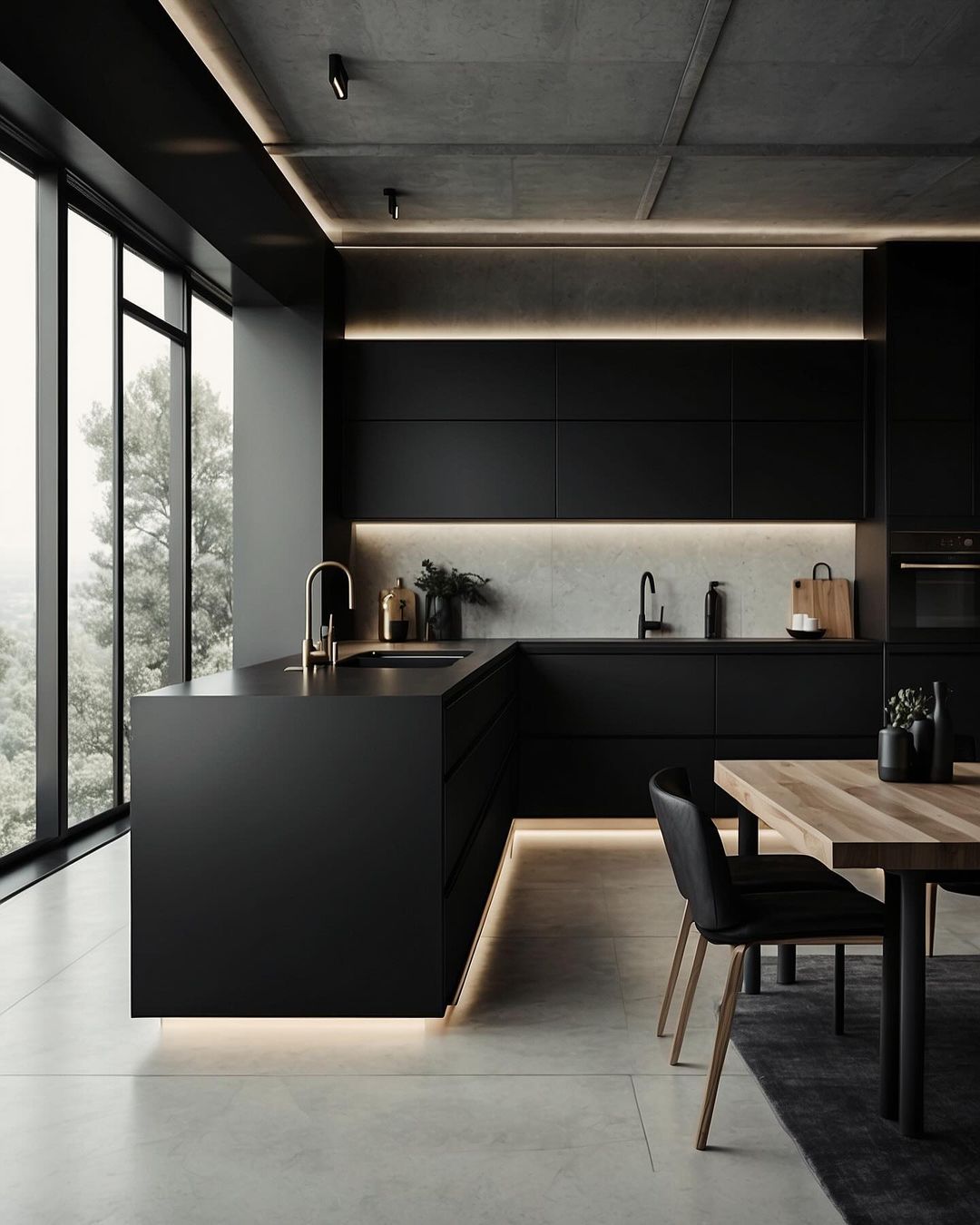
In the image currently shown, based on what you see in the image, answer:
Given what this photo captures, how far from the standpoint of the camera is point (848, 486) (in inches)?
219

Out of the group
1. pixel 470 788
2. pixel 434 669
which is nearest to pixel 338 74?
pixel 434 669

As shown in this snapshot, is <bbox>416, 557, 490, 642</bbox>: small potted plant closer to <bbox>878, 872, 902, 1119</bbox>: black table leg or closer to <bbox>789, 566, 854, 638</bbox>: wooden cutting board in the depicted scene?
<bbox>789, 566, 854, 638</bbox>: wooden cutting board

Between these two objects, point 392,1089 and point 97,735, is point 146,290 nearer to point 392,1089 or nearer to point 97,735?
point 97,735

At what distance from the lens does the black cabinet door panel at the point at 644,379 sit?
554 cm

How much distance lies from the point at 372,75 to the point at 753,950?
3.22 m

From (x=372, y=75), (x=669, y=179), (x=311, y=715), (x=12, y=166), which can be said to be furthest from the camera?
(x=669, y=179)

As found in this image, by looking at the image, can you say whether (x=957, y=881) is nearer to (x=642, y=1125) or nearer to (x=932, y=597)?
(x=642, y=1125)

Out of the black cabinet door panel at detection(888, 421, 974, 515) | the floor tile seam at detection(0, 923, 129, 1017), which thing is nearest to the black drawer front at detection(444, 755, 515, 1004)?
the floor tile seam at detection(0, 923, 129, 1017)

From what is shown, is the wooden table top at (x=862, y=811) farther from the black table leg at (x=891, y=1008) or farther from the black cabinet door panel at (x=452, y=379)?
the black cabinet door panel at (x=452, y=379)

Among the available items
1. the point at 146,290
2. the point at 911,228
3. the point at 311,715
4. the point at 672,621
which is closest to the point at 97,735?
the point at 146,290

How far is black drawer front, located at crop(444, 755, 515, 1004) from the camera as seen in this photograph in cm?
295

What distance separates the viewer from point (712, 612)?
19.0 ft

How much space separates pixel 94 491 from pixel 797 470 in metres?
3.48

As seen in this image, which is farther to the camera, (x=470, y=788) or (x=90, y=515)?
(x=90, y=515)
